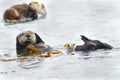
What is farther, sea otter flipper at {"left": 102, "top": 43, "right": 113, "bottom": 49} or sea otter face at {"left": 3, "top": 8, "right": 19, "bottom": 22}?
sea otter face at {"left": 3, "top": 8, "right": 19, "bottom": 22}

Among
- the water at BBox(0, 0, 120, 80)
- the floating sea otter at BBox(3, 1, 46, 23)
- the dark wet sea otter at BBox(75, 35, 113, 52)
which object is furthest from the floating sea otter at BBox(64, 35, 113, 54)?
the floating sea otter at BBox(3, 1, 46, 23)

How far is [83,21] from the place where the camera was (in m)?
27.7

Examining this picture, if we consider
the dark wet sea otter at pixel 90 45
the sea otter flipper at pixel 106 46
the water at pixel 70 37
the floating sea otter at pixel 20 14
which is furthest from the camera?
the floating sea otter at pixel 20 14

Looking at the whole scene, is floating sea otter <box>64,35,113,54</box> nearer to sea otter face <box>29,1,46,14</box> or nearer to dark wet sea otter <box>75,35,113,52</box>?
dark wet sea otter <box>75,35,113,52</box>

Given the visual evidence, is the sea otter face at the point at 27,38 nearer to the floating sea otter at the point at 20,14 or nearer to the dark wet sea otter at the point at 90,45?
the dark wet sea otter at the point at 90,45

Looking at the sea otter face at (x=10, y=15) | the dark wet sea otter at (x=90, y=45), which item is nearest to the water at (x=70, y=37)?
the dark wet sea otter at (x=90, y=45)

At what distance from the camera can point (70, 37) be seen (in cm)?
2434

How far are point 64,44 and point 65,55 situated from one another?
1.54m

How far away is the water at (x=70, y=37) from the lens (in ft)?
63.6

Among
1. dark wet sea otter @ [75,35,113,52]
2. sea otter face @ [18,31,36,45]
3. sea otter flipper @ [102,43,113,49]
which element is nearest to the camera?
dark wet sea otter @ [75,35,113,52]

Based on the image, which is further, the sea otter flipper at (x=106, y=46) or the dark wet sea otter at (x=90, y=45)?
the sea otter flipper at (x=106, y=46)

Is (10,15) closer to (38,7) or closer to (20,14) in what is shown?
(20,14)

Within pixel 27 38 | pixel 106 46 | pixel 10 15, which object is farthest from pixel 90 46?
pixel 10 15

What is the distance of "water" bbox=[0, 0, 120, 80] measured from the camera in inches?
763
